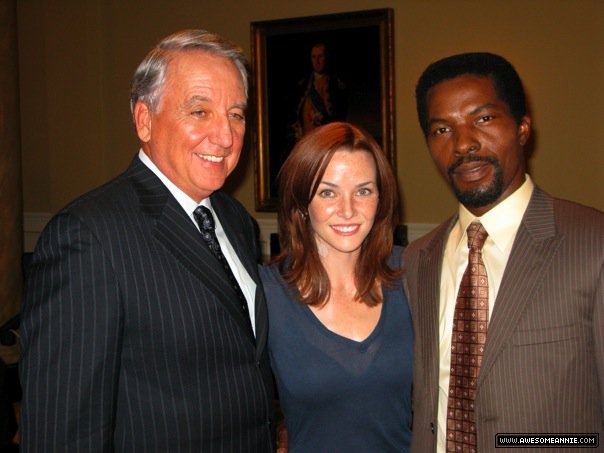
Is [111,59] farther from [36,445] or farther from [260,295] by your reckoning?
[36,445]

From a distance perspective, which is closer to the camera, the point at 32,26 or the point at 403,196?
the point at 403,196

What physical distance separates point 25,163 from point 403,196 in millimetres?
4235

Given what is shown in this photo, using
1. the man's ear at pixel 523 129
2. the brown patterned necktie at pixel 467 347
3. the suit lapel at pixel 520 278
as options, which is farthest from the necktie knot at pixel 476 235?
the man's ear at pixel 523 129

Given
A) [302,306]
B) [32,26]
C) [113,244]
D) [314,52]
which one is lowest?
[302,306]

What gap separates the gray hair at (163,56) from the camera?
1.88 meters

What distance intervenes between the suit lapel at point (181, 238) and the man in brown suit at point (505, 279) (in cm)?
63

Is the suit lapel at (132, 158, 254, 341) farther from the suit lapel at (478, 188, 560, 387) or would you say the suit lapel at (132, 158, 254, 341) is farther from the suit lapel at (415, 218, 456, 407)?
the suit lapel at (478, 188, 560, 387)

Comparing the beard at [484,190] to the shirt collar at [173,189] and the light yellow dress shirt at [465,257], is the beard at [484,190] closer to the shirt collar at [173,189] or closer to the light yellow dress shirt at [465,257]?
the light yellow dress shirt at [465,257]

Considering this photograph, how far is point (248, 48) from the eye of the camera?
644 centimetres

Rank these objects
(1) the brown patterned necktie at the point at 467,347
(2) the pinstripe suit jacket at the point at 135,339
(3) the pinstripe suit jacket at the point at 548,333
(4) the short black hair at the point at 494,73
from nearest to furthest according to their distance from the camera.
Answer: (2) the pinstripe suit jacket at the point at 135,339, (3) the pinstripe suit jacket at the point at 548,333, (1) the brown patterned necktie at the point at 467,347, (4) the short black hair at the point at 494,73

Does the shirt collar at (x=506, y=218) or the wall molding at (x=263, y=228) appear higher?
the shirt collar at (x=506, y=218)

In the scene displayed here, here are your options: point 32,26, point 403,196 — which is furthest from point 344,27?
point 32,26

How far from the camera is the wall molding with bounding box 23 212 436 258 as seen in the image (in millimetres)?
5871

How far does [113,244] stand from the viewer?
163 cm
